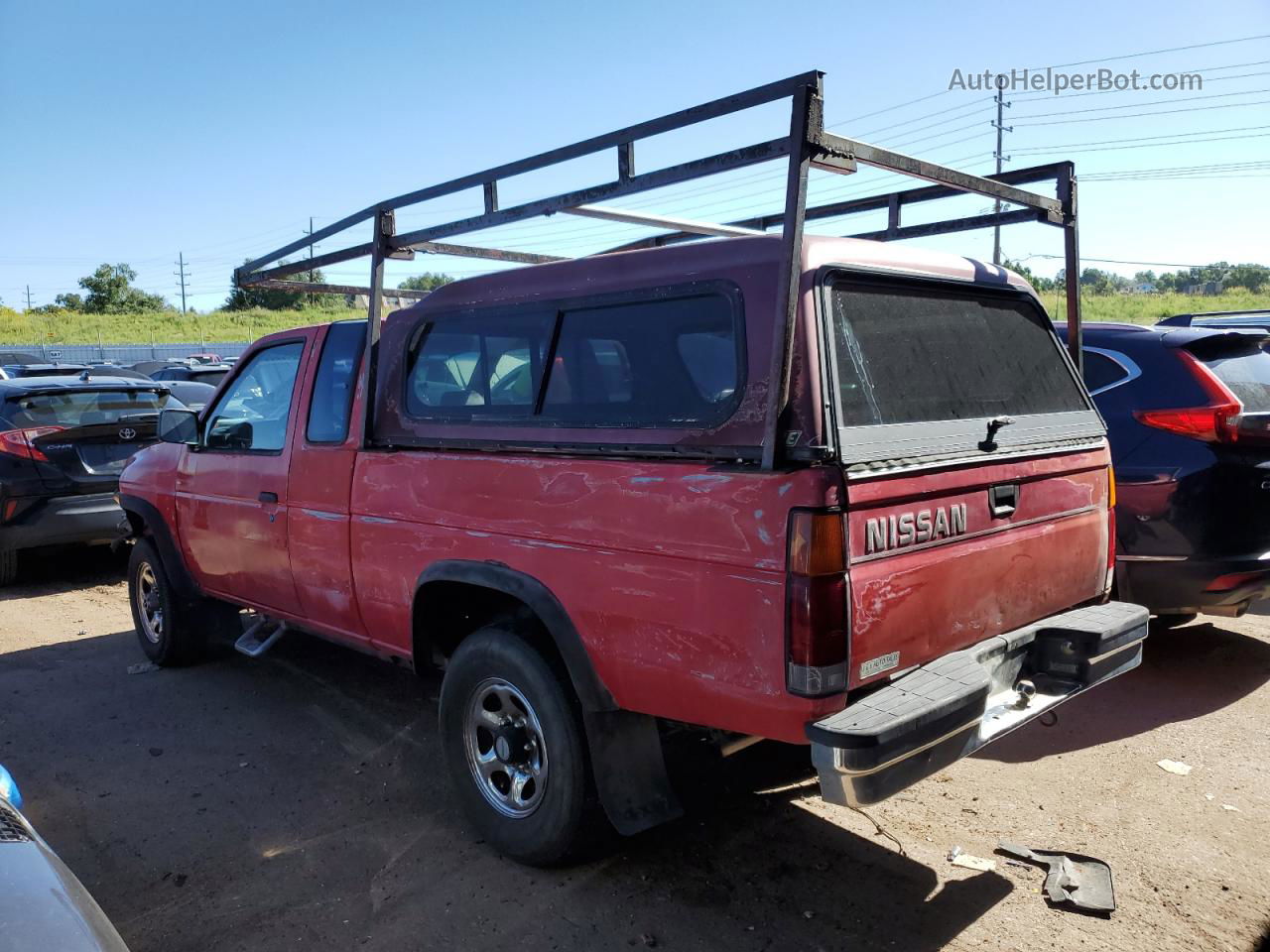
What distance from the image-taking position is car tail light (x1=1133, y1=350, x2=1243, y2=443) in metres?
4.46

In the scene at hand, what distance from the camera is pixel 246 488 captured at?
4.72 metres

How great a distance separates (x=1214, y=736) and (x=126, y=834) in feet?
15.5

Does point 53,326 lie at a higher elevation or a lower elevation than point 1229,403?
higher

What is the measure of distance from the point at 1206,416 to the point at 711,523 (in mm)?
3239

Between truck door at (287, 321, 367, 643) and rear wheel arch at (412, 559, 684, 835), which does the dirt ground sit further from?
truck door at (287, 321, 367, 643)

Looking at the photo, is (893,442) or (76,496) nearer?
(893,442)

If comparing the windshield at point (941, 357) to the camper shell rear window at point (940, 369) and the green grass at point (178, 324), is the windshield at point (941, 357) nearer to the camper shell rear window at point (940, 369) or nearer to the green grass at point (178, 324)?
the camper shell rear window at point (940, 369)

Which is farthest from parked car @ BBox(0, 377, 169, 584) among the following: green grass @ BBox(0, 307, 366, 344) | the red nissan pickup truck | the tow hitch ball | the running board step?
green grass @ BBox(0, 307, 366, 344)

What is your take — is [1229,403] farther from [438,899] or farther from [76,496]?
[76,496]

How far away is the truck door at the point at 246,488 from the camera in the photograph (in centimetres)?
453

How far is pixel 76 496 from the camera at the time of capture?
25.1 feet

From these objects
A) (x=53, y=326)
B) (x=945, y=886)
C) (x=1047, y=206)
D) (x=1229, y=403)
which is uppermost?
(x=53, y=326)

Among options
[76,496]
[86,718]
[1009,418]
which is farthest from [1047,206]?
[76,496]

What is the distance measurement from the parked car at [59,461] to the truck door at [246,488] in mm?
2991
